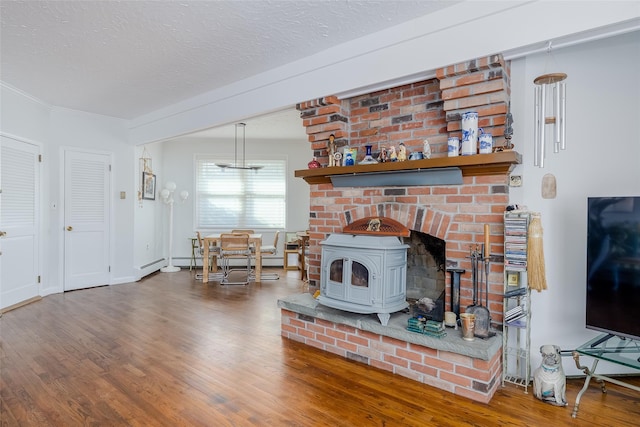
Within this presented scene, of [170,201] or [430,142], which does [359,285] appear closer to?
[430,142]

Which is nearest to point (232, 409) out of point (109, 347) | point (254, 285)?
point (109, 347)

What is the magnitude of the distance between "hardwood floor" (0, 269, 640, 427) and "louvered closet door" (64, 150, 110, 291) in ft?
5.05

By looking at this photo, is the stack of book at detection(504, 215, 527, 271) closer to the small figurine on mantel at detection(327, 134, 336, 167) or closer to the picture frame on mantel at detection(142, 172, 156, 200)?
the small figurine on mantel at detection(327, 134, 336, 167)

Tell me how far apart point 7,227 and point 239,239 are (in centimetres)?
285

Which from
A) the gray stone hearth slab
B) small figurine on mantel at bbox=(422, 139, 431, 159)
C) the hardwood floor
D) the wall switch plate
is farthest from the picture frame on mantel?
the wall switch plate

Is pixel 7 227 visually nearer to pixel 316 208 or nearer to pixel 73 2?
pixel 73 2

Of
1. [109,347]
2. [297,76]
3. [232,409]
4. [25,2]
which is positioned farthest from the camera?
[297,76]

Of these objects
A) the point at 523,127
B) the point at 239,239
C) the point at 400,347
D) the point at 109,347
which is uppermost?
the point at 523,127

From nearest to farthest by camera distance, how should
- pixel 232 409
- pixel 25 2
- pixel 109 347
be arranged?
1. pixel 232 409
2. pixel 25 2
3. pixel 109 347

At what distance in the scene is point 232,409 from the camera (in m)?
2.15

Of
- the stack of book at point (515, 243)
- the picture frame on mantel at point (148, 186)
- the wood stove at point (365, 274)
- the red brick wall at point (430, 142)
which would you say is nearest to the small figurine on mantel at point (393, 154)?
the red brick wall at point (430, 142)

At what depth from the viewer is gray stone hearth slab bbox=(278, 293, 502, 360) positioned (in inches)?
90.6

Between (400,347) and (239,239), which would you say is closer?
(400,347)

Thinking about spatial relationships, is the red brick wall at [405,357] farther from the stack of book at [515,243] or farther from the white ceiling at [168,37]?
the white ceiling at [168,37]
